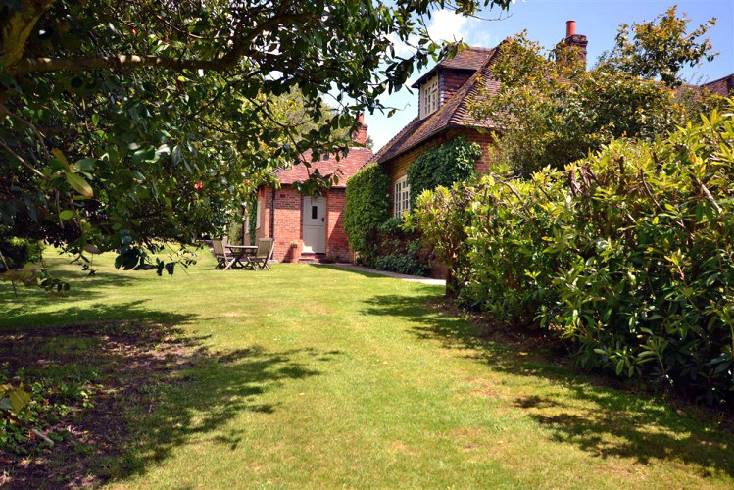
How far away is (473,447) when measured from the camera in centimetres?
363

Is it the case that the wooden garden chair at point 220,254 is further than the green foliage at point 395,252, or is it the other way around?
the wooden garden chair at point 220,254

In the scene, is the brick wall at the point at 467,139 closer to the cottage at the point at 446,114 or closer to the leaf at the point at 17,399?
the cottage at the point at 446,114

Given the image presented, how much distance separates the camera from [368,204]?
20469mm

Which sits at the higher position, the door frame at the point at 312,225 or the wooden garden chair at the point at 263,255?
the door frame at the point at 312,225

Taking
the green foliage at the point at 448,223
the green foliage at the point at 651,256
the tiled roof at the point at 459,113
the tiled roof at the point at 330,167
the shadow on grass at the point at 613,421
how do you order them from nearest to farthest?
the shadow on grass at the point at 613,421 < the green foliage at the point at 651,256 < the green foliage at the point at 448,223 < the tiled roof at the point at 459,113 < the tiled roof at the point at 330,167

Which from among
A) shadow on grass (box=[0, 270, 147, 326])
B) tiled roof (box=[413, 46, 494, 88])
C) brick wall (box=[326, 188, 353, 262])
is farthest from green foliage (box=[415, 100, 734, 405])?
brick wall (box=[326, 188, 353, 262])

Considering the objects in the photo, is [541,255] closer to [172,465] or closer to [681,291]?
[681,291]

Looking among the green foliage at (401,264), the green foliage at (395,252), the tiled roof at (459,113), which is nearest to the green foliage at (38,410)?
the tiled roof at (459,113)

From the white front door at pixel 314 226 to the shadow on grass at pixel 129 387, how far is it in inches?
667

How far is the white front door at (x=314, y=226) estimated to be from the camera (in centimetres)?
2497

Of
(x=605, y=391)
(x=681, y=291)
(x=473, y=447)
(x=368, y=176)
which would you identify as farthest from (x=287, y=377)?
(x=368, y=176)

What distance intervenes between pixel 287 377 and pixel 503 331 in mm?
3249

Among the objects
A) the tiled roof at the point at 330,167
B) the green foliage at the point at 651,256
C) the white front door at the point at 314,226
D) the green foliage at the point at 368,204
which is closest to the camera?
the green foliage at the point at 651,256

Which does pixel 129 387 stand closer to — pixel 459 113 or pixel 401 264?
pixel 459 113
